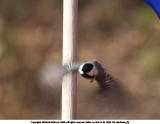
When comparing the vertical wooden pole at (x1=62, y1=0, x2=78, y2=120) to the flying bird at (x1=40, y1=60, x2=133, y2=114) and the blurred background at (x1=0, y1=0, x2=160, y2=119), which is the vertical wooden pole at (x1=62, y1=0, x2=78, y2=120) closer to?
the flying bird at (x1=40, y1=60, x2=133, y2=114)

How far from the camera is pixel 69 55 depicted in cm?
238

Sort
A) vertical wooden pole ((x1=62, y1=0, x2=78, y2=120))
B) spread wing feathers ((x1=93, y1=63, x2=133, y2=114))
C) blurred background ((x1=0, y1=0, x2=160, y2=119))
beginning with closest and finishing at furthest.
A: 1. spread wing feathers ((x1=93, y1=63, x2=133, y2=114))
2. vertical wooden pole ((x1=62, y1=0, x2=78, y2=120))
3. blurred background ((x1=0, y1=0, x2=160, y2=119))

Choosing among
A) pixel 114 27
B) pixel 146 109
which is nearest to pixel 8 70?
pixel 114 27

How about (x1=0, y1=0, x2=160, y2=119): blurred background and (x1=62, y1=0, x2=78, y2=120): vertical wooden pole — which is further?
(x1=0, y1=0, x2=160, y2=119): blurred background

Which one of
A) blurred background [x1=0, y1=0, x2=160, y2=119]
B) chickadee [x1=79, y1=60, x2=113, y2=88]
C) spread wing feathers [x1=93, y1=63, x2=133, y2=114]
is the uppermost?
blurred background [x1=0, y1=0, x2=160, y2=119]

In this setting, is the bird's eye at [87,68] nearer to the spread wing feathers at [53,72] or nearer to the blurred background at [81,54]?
the spread wing feathers at [53,72]

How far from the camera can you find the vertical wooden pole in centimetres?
238

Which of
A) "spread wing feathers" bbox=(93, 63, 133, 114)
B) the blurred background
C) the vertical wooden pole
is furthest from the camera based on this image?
the blurred background

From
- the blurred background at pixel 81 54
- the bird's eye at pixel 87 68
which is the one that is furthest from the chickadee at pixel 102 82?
the blurred background at pixel 81 54

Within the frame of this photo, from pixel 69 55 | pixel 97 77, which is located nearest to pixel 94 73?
pixel 97 77

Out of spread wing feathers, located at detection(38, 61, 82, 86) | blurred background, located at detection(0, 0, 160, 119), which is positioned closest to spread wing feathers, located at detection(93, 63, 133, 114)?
spread wing feathers, located at detection(38, 61, 82, 86)

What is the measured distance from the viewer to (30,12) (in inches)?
261

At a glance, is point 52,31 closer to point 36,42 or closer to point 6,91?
point 36,42

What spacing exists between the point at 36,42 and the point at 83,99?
3.51ft
